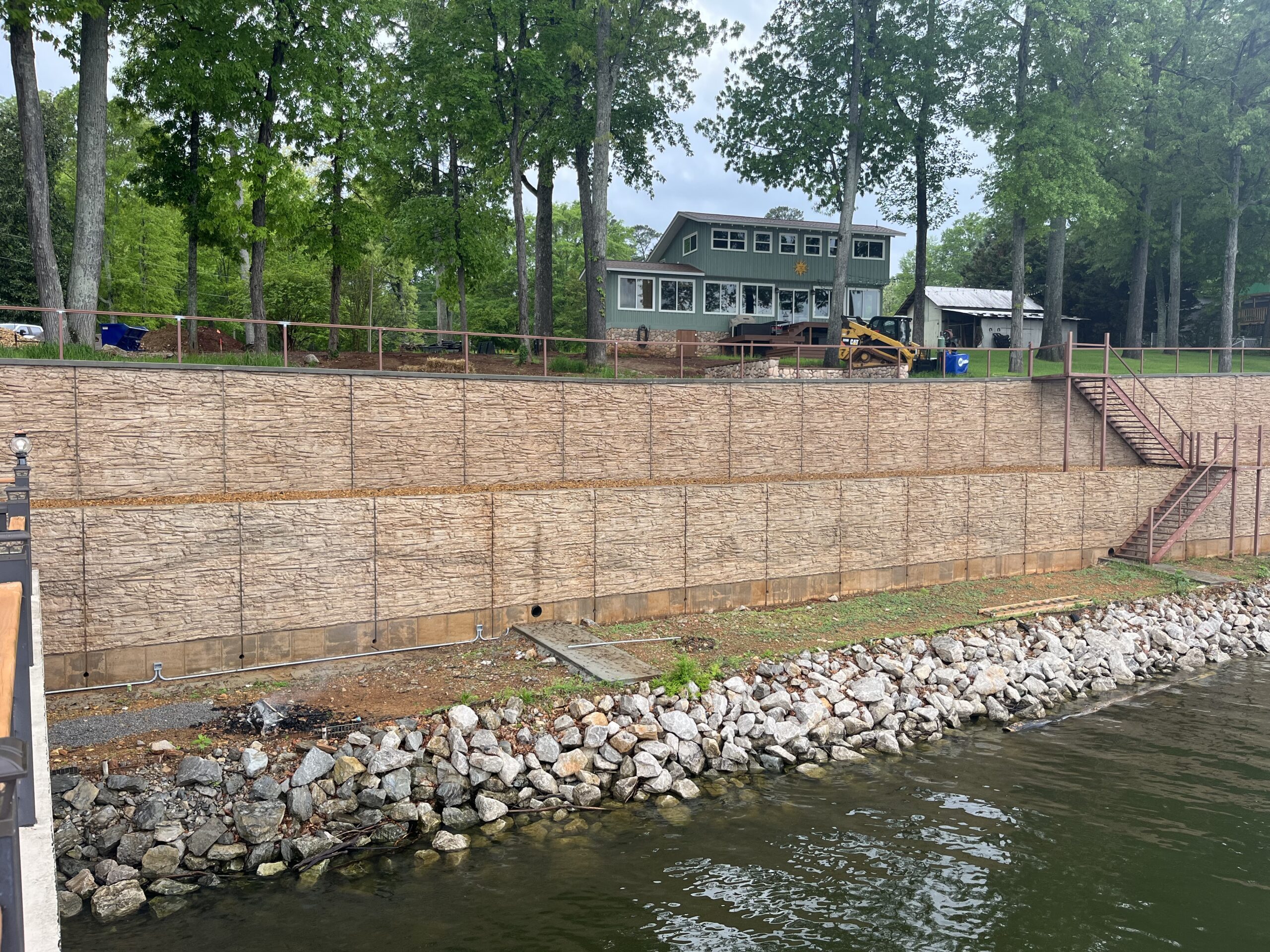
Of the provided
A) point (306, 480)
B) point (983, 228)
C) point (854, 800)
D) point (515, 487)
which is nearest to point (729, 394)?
point (515, 487)

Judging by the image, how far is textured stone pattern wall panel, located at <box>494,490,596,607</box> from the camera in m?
16.0

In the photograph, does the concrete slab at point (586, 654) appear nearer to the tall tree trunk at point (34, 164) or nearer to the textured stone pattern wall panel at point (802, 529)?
the textured stone pattern wall panel at point (802, 529)

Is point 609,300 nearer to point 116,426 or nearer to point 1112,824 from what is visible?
point 116,426

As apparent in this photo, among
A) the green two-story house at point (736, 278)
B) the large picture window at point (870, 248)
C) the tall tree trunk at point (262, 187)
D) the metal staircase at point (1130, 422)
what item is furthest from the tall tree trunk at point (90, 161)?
the large picture window at point (870, 248)

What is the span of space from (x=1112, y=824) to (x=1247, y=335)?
181 feet

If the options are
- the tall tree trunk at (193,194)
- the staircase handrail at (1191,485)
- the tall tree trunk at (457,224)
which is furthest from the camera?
the tall tree trunk at (457,224)

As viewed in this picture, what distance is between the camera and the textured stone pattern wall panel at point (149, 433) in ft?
49.8

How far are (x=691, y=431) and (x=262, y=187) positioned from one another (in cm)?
1326

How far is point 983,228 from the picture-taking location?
74312mm

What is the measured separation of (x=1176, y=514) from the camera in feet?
81.2

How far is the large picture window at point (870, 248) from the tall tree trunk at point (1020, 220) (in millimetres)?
10405

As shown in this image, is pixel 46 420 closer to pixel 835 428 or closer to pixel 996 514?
pixel 835 428

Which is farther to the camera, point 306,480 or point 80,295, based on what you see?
point 80,295

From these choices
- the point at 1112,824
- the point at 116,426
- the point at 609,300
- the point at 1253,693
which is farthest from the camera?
the point at 609,300
